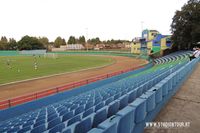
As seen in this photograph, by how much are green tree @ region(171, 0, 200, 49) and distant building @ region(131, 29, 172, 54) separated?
585 inches

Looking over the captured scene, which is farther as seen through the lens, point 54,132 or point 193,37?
point 193,37

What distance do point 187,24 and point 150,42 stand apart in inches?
1001

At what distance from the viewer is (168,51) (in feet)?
155

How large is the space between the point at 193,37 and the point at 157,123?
37996mm

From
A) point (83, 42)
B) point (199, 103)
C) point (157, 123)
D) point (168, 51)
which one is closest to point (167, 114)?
point (157, 123)

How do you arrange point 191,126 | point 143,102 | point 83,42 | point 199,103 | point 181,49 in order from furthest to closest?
point 83,42 → point 181,49 → point 199,103 → point 191,126 → point 143,102

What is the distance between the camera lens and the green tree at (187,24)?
3734cm

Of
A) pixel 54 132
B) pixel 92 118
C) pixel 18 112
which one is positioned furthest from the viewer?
pixel 18 112

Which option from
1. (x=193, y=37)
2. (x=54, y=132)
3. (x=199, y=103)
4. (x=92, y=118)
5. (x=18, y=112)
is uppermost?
(x=193, y=37)

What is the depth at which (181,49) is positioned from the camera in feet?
153

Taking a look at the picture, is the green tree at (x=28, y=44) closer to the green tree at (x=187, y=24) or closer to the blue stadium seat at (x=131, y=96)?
the green tree at (x=187, y=24)

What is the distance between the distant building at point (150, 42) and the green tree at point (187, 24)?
585 inches

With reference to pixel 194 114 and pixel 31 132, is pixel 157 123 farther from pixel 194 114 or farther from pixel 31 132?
pixel 31 132

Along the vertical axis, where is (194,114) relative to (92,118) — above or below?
below
